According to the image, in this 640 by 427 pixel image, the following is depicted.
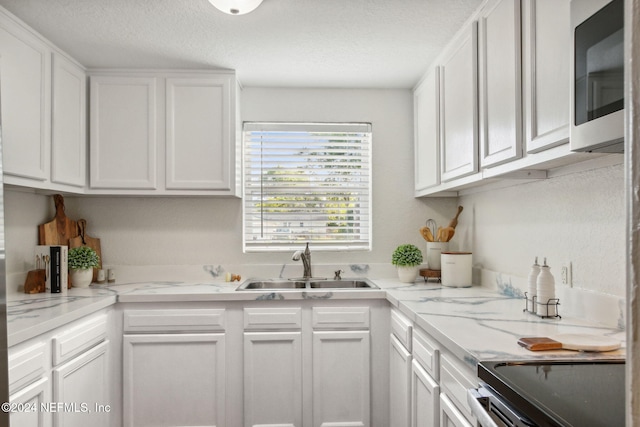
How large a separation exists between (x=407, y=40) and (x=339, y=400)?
2.05m

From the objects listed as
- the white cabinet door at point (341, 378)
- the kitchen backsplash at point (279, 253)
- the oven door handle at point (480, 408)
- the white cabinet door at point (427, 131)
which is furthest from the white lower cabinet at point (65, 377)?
the white cabinet door at point (427, 131)

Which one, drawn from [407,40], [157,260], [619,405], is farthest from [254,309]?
[619,405]

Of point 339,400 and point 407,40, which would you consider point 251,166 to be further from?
point 339,400

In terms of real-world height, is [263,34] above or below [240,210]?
above

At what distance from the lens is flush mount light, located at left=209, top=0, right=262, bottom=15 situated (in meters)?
1.88

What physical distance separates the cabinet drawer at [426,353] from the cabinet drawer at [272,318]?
2.53ft

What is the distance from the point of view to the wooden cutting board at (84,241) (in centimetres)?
288

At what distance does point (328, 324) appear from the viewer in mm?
2510

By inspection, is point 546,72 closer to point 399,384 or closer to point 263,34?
point 263,34

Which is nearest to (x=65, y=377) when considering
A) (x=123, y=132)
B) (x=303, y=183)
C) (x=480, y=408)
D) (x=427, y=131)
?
(x=123, y=132)

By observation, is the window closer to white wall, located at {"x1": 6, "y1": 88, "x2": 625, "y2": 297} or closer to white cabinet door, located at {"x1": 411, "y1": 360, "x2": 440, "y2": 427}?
white wall, located at {"x1": 6, "y1": 88, "x2": 625, "y2": 297}

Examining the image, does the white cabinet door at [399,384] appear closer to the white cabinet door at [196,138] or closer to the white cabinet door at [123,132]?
the white cabinet door at [196,138]

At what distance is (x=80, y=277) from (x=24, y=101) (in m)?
1.09

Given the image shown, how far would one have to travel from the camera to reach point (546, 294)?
174cm
